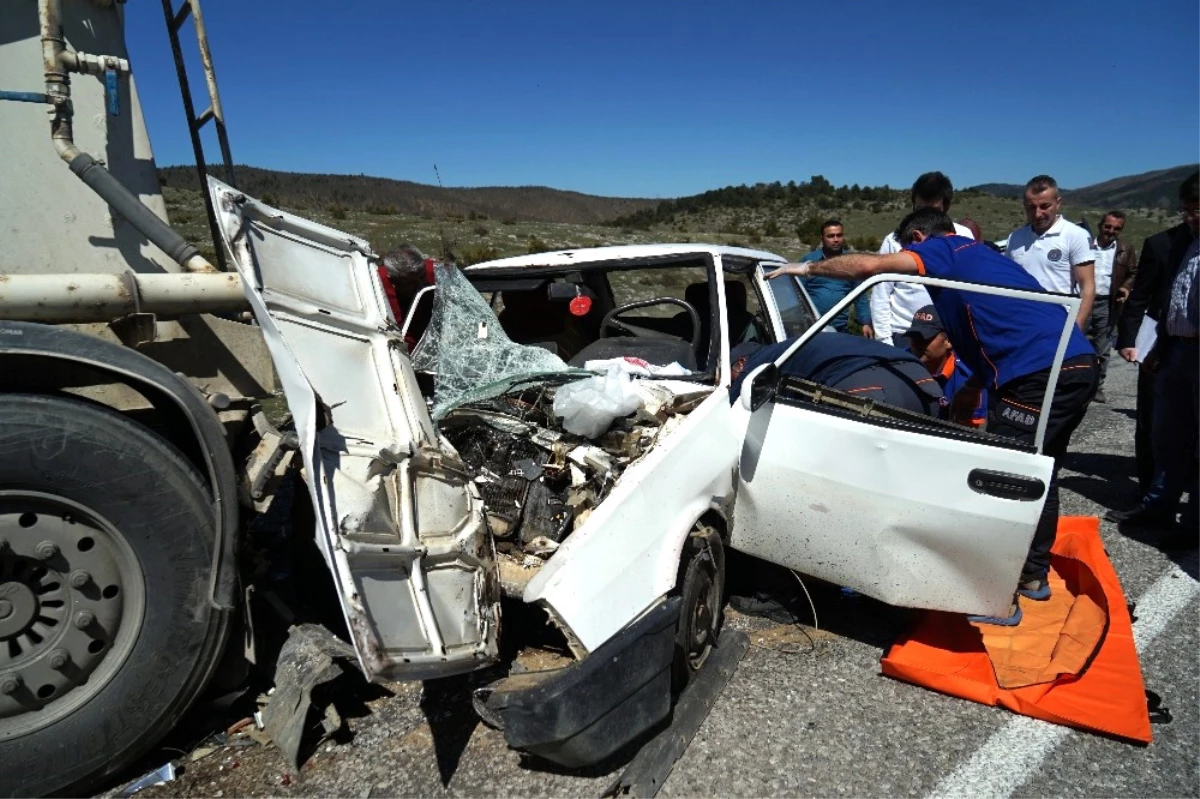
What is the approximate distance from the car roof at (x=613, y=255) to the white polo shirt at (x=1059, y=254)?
7.06 feet

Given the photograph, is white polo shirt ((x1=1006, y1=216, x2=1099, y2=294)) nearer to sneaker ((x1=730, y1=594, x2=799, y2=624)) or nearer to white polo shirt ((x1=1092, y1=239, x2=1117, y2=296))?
white polo shirt ((x1=1092, y1=239, x2=1117, y2=296))

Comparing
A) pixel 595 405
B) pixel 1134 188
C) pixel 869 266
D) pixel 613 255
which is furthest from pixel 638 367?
pixel 1134 188

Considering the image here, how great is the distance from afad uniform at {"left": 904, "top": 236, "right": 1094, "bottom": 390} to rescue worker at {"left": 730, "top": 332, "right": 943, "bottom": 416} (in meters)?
0.29

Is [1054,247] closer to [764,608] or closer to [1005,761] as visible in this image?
[764,608]

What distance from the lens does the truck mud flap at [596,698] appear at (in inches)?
86.2

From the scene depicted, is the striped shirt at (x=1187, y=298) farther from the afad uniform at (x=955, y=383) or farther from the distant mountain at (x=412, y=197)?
the distant mountain at (x=412, y=197)

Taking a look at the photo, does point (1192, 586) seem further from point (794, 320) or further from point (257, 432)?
point (257, 432)

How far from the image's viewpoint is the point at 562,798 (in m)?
2.42

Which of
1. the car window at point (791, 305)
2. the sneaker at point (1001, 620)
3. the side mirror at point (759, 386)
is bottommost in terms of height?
the sneaker at point (1001, 620)

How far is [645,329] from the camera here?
4508 millimetres

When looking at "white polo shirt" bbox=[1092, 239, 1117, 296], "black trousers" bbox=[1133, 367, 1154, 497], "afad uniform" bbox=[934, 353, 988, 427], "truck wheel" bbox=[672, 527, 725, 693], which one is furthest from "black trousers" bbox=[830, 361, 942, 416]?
"white polo shirt" bbox=[1092, 239, 1117, 296]

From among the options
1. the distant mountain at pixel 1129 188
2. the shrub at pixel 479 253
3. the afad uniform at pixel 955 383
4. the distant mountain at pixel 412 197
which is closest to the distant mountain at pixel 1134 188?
the distant mountain at pixel 1129 188

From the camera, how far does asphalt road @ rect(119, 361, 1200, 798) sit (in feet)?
8.14

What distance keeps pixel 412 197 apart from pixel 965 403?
3713 cm
